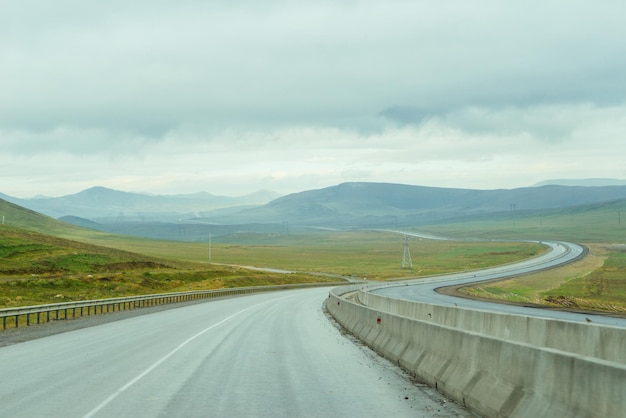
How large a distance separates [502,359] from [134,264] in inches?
3770

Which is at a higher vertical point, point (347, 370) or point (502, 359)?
point (502, 359)

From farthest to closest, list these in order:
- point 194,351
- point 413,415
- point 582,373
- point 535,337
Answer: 1. point 194,351
2. point 535,337
3. point 413,415
4. point 582,373

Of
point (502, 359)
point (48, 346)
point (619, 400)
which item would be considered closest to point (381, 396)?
point (502, 359)

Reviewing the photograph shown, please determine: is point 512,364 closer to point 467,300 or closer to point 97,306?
point 97,306

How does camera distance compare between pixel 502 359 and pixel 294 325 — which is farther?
pixel 294 325

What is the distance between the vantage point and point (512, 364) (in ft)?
30.0

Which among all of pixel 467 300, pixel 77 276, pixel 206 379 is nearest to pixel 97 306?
Result: pixel 467 300

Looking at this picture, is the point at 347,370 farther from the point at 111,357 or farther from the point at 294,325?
the point at 294,325

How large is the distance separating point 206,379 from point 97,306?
3345 cm

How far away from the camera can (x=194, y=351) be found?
19.2 meters

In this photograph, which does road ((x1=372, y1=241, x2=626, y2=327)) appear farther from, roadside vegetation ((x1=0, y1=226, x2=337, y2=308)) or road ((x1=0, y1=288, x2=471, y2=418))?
roadside vegetation ((x1=0, y1=226, x2=337, y2=308))

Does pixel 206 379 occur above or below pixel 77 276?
above

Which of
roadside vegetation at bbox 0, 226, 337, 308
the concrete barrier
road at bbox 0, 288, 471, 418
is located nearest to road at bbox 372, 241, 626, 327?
the concrete barrier

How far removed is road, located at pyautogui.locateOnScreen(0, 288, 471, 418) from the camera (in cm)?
1091
